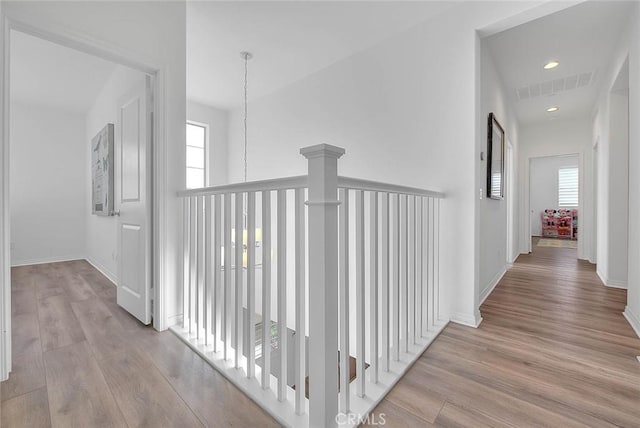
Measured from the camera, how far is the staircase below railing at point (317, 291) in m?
1.02

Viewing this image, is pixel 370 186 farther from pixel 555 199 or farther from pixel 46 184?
pixel 555 199

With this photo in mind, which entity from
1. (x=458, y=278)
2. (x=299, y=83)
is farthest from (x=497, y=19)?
(x=299, y=83)

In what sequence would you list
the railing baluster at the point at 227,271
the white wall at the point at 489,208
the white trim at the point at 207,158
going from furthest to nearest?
the white trim at the point at 207,158, the white wall at the point at 489,208, the railing baluster at the point at 227,271

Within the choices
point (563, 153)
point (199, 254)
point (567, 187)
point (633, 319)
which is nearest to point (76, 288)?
point (199, 254)

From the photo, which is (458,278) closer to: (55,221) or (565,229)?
(55,221)

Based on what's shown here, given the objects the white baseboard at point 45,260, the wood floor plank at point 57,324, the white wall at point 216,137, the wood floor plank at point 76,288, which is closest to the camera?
the wood floor plank at point 57,324

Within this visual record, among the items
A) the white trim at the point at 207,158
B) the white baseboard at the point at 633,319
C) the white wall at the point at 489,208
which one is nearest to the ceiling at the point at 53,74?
the white trim at the point at 207,158

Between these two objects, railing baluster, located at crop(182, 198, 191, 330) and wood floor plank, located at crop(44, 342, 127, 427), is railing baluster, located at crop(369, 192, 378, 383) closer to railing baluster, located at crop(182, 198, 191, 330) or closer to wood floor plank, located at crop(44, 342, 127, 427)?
wood floor plank, located at crop(44, 342, 127, 427)

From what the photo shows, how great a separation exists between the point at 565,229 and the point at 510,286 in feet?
21.8

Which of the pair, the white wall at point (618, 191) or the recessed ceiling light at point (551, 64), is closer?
the white wall at point (618, 191)

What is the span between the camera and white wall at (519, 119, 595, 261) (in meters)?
4.45

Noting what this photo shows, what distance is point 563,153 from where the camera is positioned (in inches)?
194

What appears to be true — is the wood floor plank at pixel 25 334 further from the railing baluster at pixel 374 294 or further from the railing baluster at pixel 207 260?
the railing baluster at pixel 374 294

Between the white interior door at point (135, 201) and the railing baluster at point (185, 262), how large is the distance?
242 millimetres
